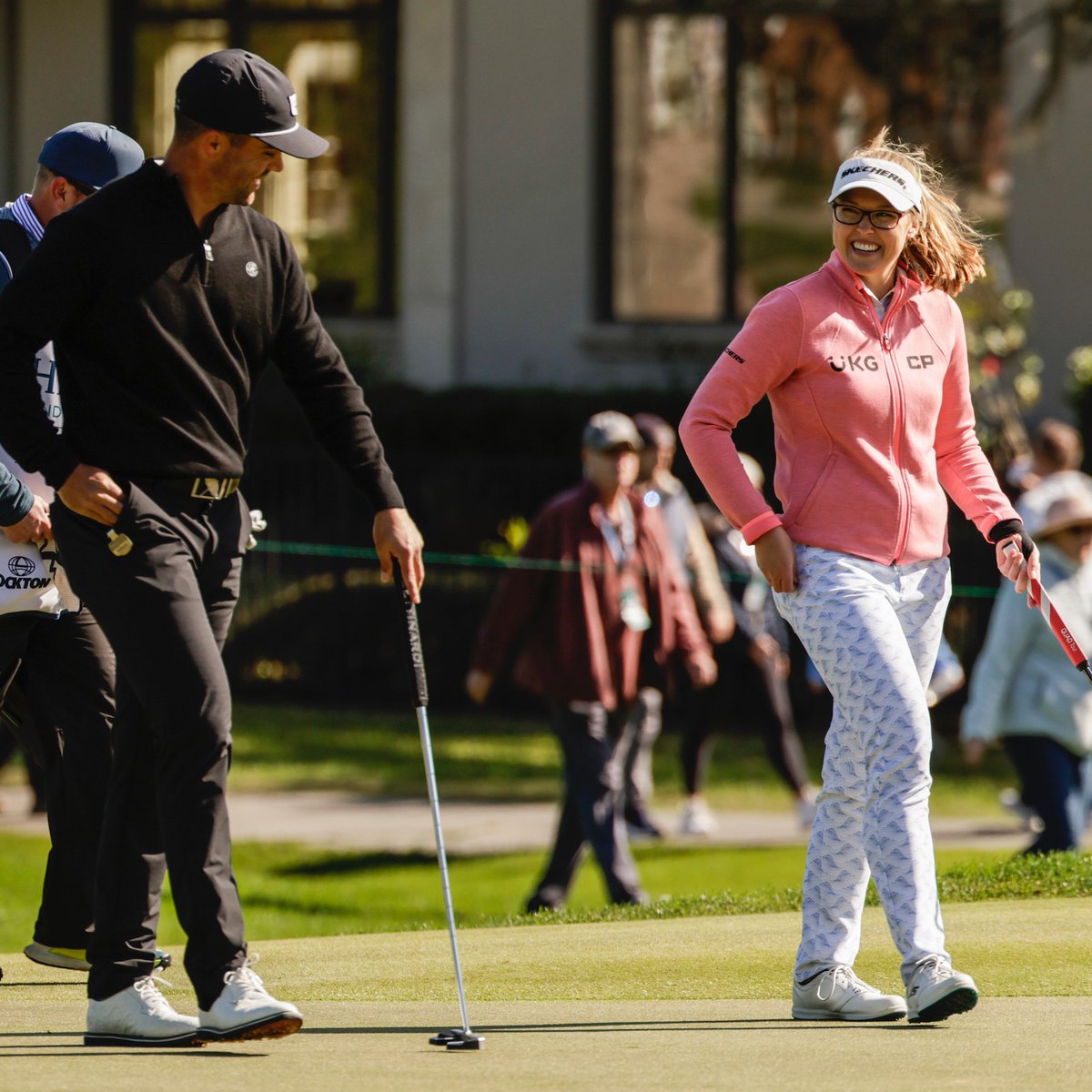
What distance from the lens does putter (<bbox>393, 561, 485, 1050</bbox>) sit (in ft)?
13.8

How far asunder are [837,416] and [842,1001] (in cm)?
128

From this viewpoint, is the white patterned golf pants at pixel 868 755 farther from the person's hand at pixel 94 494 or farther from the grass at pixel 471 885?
the grass at pixel 471 885

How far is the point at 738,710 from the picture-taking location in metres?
13.9

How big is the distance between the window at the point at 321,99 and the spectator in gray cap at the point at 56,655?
40.3 ft

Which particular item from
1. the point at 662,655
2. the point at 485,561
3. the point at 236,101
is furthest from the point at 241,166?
the point at 485,561

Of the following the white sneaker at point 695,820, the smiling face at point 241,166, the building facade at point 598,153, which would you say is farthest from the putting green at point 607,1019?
the building facade at point 598,153

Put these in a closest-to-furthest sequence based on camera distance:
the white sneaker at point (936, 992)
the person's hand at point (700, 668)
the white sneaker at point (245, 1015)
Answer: the white sneaker at point (245, 1015) → the white sneaker at point (936, 992) → the person's hand at point (700, 668)

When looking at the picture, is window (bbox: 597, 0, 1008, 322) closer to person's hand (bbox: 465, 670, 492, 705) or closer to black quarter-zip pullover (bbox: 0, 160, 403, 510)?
person's hand (bbox: 465, 670, 492, 705)

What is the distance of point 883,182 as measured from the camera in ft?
15.4

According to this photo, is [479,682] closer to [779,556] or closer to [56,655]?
[56,655]

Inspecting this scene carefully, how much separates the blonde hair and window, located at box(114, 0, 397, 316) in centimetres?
1280

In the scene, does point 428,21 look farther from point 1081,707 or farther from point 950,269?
point 950,269

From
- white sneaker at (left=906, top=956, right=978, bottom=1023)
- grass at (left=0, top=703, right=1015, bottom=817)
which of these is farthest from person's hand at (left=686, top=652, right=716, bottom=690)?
white sneaker at (left=906, top=956, right=978, bottom=1023)

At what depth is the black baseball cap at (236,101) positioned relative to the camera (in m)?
4.25
